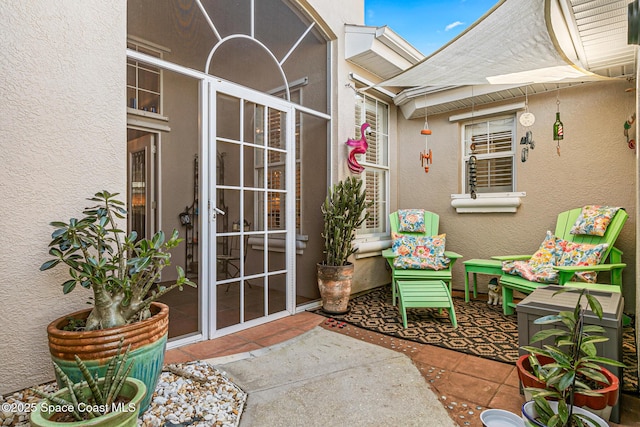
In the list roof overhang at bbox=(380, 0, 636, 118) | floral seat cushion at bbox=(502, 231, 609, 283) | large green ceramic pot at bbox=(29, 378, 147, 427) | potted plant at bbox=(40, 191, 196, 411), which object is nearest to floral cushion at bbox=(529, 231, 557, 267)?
floral seat cushion at bbox=(502, 231, 609, 283)

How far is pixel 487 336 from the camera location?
289 cm

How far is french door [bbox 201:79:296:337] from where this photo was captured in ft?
9.29

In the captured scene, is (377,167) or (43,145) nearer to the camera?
(43,145)

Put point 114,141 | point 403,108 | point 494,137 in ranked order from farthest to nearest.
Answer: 1. point 403,108
2. point 494,137
3. point 114,141

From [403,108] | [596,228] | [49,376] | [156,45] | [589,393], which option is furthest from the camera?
[403,108]

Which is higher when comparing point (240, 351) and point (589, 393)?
point (589, 393)

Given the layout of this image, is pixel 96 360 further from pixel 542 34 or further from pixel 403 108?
pixel 403 108

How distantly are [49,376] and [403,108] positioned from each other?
4.82 meters

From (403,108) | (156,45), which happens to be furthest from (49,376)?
(403,108)

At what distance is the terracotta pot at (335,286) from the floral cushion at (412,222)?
4.24 ft

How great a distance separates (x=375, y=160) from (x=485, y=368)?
315 centimetres

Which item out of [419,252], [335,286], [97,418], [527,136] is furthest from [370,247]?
[97,418]

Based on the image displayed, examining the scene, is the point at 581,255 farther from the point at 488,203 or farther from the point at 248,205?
the point at 248,205

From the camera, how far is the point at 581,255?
3.21 metres
